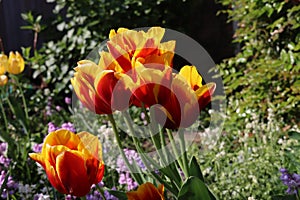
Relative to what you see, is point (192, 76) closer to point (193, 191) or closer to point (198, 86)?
point (198, 86)

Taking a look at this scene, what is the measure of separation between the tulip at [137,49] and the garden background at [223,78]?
0.48 m

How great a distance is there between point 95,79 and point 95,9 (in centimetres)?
392

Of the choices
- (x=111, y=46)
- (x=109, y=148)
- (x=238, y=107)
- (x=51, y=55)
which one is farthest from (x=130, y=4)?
(x=111, y=46)

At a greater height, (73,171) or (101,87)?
(101,87)

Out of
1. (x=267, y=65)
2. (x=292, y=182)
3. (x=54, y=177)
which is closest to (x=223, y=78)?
(x=267, y=65)

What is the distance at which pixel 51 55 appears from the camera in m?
5.03

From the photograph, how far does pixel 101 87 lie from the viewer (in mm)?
1146

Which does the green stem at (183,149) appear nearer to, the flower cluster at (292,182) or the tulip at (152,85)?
the tulip at (152,85)

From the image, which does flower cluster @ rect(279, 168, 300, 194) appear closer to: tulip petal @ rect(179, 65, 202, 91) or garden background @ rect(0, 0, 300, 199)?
garden background @ rect(0, 0, 300, 199)

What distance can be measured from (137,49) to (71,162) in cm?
26

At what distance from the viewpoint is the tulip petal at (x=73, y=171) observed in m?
1.16

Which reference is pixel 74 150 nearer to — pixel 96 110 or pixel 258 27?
pixel 96 110

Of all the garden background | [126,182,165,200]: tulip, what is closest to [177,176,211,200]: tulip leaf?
[126,182,165,200]: tulip

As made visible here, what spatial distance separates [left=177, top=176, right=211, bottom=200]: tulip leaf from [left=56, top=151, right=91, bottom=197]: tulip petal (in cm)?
20
